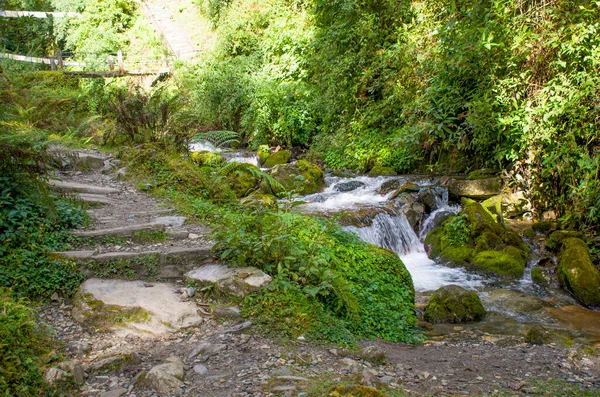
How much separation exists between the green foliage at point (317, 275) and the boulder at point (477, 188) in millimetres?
5484

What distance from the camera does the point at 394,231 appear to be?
953 centimetres

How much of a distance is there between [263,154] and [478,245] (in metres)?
8.12

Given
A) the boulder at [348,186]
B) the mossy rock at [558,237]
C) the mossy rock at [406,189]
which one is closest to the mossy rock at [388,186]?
the mossy rock at [406,189]

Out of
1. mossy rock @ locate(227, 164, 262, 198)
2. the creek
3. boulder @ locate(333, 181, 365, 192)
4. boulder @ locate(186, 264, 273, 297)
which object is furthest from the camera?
boulder @ locate(333, 181, 365, 192)

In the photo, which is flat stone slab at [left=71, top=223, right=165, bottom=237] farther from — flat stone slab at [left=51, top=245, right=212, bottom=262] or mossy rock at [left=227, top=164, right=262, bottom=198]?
mossy rock at [left=227, top=164, right=262, bottom=198]

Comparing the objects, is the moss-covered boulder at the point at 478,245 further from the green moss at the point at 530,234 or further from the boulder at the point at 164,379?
the boulder at the point at 164,379

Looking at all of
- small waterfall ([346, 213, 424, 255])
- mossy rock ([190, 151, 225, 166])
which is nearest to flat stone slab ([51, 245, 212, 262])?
mossy rock ([190, 151, 225, 166])

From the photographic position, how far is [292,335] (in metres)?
4.21

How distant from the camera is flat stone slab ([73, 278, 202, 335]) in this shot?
420cm

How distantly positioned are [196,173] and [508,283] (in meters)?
5.56

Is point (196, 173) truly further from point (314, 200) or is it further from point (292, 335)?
point (292, 335)

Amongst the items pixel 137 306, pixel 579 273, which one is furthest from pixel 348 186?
pixel 137 306

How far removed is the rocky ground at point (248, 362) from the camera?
3.39 meters

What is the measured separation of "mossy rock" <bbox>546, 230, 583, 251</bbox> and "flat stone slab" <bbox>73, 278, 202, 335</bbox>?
6896mm
